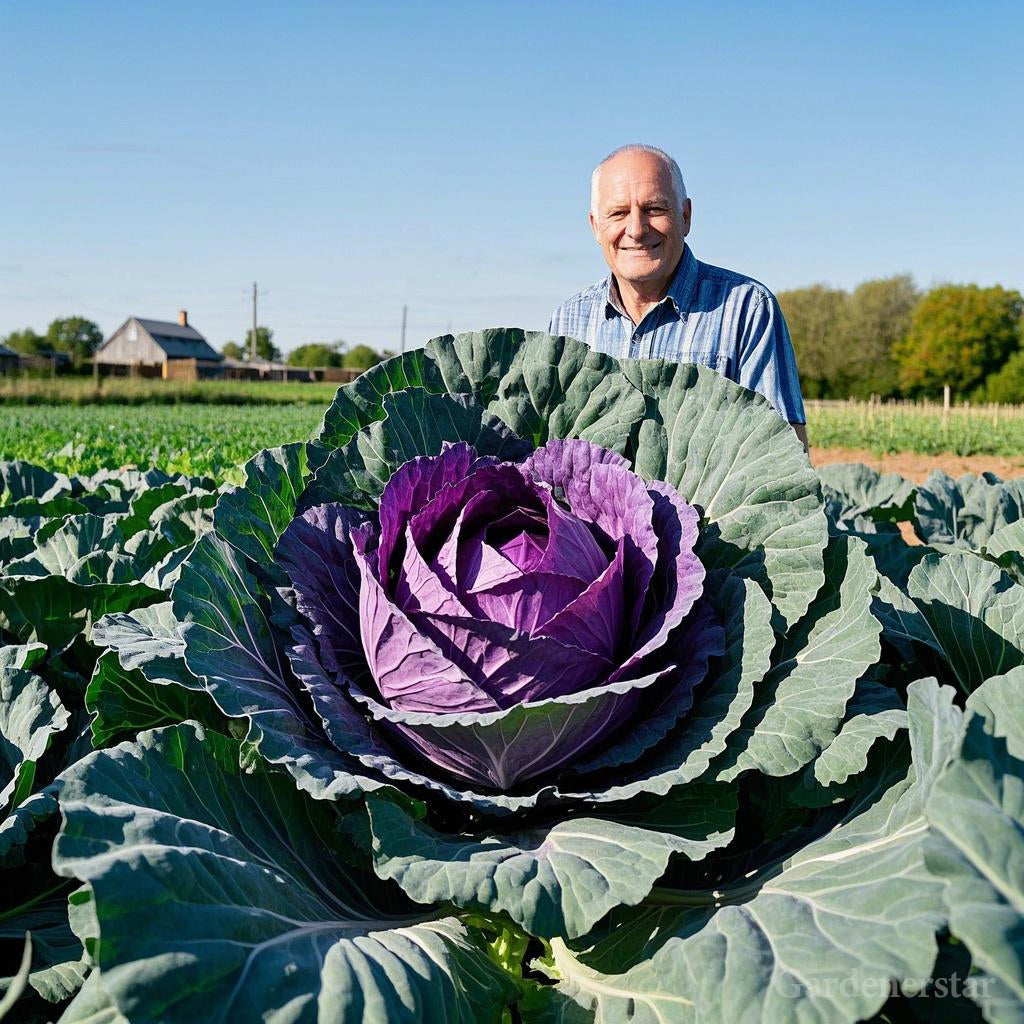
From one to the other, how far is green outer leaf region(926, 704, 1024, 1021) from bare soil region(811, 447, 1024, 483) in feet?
86.7

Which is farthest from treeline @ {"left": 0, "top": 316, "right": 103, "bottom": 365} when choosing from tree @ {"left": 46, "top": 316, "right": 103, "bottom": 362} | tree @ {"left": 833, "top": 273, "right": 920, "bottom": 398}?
tree @ {"left": 833, "top": 273, "right": 920, "bottom": 398}

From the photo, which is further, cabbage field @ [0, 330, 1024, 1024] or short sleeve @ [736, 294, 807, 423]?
short sleeve @ [736, 294, 807, 423]

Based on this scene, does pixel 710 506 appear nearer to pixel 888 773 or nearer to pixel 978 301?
pixel 888 773

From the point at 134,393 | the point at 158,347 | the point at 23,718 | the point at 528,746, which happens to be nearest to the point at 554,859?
the point at 528,746

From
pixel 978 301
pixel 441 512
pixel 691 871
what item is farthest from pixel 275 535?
pixel 978 301

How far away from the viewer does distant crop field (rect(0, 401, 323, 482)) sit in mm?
13180

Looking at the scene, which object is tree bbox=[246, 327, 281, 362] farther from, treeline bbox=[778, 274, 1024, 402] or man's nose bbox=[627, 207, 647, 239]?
man's nose bbox=[627, 207, 647, 239]

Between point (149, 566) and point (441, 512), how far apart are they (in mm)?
1105

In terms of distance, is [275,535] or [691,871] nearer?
[691,871]

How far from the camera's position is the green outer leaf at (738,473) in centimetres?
143

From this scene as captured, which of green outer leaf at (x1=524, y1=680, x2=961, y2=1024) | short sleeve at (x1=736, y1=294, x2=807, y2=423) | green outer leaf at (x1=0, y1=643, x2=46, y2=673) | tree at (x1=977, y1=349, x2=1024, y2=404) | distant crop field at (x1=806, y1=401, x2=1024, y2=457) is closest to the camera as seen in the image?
green outer leaf at (x1=524, y1=680, x2=961, y2=1024)

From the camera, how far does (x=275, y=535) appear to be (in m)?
1.55

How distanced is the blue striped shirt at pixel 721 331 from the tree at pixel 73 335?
106804 mm

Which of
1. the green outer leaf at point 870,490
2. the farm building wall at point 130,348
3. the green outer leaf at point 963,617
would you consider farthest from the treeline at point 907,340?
the green outer leaf at point 963,617
